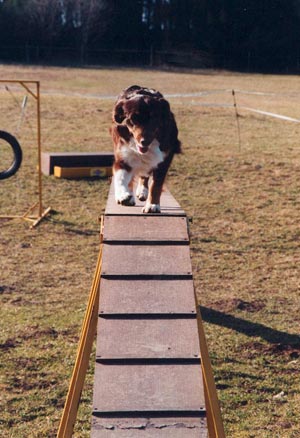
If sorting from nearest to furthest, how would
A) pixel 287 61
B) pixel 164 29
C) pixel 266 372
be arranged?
pixel 266 372 → pixel 287 61 → pixel 164 29

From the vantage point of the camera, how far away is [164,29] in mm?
22141

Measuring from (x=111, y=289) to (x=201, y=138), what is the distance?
12877 millimetres

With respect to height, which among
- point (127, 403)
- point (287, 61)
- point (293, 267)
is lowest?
point (293, 267)

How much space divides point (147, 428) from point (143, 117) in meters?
2.20

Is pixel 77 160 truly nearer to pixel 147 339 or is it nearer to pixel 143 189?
pixel 143 189

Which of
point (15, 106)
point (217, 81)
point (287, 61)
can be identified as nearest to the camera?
point (287, 61)

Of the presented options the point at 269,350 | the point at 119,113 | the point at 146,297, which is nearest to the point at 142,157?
the point at 119,113

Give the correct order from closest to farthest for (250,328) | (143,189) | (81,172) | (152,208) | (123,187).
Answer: (152,208), (123,187), (143,189), (250,328), (81,172)

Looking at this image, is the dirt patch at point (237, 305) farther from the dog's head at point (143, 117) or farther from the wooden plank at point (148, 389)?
the wooden plank at point (148, 389)

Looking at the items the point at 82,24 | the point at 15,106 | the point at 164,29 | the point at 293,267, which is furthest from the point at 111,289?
the point at 82,24

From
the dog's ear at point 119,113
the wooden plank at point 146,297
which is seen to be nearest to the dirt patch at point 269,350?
the wooden plank at point 146,297

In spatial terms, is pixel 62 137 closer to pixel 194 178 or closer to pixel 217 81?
pixel 194 178

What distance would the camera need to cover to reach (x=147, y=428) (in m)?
4.34

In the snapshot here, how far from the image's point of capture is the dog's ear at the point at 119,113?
5.73 meters
